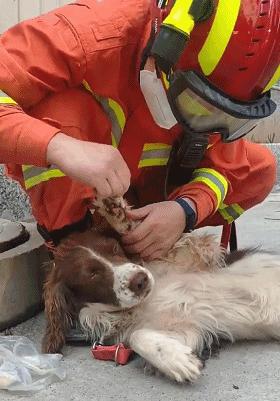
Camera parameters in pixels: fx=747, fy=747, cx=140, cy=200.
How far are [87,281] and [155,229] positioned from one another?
11.5 inches

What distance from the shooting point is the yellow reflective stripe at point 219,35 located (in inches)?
78.8

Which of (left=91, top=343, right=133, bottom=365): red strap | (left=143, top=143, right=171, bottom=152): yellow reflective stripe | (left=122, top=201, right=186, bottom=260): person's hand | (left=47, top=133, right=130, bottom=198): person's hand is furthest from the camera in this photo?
(left=143, top=143, right=171, bottom=152): yellow reflective stripe

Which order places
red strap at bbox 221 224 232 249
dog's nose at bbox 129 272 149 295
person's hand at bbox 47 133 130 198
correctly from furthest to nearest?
red strap at bbox 221 224 232 249 < dog's nose at bbox 129 272 149 295 < person's hand at bbox 47 133 130 198

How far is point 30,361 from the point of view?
2148mm

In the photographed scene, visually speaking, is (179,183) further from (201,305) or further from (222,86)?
(222,86)

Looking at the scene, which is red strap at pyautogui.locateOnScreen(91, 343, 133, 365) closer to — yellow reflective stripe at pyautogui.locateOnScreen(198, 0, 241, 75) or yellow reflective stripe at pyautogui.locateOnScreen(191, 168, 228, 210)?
yellow reflective stripe at pyautogui.locateOnScreen(191, 168, 228, 210)

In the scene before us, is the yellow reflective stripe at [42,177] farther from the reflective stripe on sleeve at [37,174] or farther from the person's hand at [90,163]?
the person's hand at [90,163]

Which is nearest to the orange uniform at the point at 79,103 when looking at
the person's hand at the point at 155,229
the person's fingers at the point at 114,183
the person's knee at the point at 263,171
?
the person's hand at the point at 155,229

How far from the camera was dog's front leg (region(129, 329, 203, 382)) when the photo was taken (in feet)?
6.62

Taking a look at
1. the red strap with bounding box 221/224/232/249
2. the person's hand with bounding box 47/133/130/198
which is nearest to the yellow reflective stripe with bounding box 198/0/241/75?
the person's hand with bounding box 47/133/130/198

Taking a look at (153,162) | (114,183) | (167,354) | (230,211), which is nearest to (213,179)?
(153,162)

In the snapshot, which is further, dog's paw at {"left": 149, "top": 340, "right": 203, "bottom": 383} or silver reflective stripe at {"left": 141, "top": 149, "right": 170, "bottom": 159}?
silver reflective stripe at {"left": 141, "top": 149, "right": 170, "bottom": 159}

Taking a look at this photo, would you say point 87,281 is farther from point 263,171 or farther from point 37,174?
point 263,171

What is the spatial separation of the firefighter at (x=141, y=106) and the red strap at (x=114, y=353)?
15.2 inches
